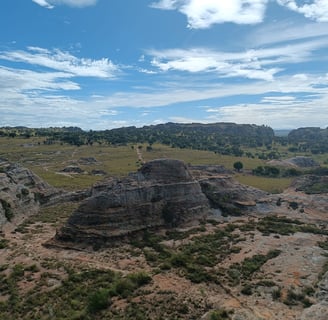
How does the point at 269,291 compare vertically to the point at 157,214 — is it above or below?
below

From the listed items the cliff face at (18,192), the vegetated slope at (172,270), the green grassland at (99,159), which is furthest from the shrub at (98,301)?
the green grassland at (99,159)

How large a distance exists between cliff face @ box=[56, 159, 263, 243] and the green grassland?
45497 mm

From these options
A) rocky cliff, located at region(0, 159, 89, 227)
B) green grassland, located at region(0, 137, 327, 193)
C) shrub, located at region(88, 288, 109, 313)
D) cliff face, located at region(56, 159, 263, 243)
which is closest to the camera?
shrub, located at region(88, 288, 109, 313)

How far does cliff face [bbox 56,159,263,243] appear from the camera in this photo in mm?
45594

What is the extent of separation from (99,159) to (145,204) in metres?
114

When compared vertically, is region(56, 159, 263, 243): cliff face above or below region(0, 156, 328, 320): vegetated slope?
above

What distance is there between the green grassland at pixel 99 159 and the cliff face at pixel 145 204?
45497 millimetres

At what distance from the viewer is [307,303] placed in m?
30.5

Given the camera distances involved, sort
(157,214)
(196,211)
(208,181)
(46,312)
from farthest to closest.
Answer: (208,181)
(196,211)
(157,214)
(46,312)

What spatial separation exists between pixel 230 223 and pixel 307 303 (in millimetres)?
26710

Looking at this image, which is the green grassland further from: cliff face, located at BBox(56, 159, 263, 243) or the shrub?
the shrub

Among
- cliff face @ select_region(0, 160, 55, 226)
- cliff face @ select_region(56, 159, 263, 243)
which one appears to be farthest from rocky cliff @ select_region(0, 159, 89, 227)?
cliff face @ select_region(56, 159, 263, 243)

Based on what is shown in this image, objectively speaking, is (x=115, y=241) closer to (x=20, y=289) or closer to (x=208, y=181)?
(x=20, y=289)

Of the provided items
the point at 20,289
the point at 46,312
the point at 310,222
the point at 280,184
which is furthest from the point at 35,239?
the point at 280,184
